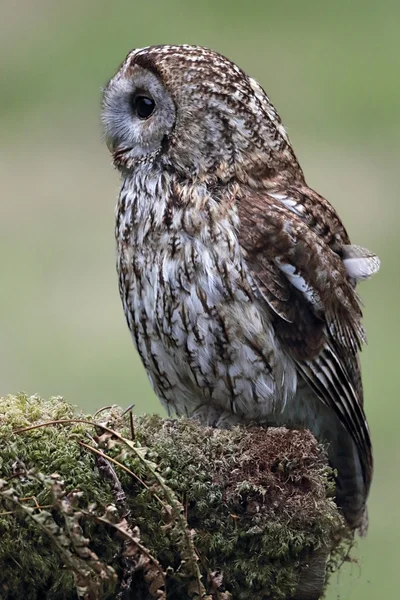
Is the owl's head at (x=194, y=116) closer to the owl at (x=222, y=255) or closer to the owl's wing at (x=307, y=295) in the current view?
the owl at (x=222, y=255)

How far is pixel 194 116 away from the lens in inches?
146

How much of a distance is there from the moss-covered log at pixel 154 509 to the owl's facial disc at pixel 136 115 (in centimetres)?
Result: 107

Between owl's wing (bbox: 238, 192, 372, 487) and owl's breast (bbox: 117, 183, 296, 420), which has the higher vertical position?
owl's wing (bbox: 238, 192, 372, 487)

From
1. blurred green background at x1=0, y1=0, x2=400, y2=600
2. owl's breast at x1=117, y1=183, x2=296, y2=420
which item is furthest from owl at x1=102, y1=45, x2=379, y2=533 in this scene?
blurred green background at x1=0, y1=0, x2=400, y2=600

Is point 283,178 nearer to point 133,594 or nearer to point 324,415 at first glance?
point 324,415

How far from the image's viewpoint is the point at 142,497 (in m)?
2.82

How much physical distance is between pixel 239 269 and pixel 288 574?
1066 millimetres

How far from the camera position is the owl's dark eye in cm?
387

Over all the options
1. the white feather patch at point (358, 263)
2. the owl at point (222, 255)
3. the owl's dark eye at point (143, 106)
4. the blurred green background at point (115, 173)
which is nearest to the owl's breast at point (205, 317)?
the owl at point (222, 255)

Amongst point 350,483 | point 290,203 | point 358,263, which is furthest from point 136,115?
point 350,483

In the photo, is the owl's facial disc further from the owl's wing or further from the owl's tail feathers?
the owl's tail feathers

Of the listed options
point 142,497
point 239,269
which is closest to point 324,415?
point 239,269

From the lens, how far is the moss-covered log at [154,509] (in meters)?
2.66

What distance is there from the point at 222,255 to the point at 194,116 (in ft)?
1.45
